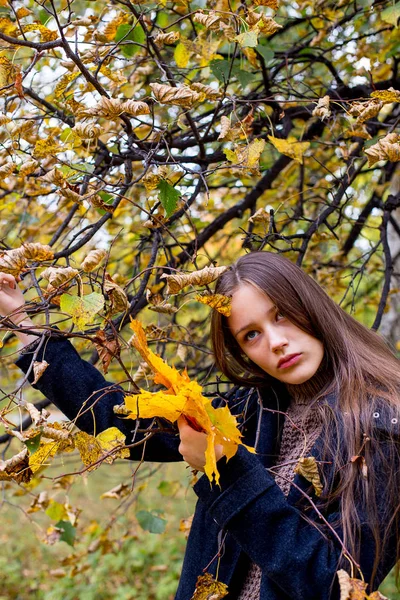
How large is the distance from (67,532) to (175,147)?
1250 mm

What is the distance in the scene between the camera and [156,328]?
4.59ft

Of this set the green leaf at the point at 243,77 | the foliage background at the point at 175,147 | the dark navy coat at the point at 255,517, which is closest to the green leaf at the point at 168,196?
the foliage background at the point at 175,147

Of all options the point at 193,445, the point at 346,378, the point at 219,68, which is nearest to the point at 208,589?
the point at 193,445

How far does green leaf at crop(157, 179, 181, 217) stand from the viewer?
4.27ft

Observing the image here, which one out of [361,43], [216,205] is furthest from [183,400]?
[216,205]

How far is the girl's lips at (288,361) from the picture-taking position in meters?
1.38

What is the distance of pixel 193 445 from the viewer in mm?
1099

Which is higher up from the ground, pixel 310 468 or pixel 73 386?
pixel 73 386

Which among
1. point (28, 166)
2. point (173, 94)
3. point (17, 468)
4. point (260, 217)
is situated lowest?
point (17, 468)

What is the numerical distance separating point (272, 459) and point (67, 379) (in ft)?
1.78

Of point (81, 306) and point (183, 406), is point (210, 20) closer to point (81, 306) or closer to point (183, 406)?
point (81, 306)

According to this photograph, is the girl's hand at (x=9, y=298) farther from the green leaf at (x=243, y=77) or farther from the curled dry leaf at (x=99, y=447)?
the green leaf at (x=243, y=77)

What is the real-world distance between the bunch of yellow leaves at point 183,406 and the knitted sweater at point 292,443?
0.40 m

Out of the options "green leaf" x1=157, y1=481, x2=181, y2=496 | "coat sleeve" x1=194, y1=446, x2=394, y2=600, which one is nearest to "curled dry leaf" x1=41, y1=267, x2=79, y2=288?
"coat sleeve" x1=194, y1=446, x2=394, y2=600
